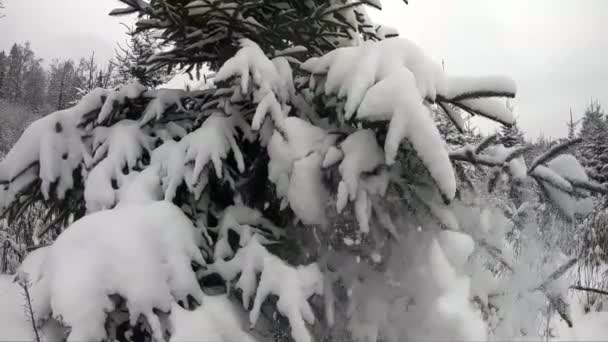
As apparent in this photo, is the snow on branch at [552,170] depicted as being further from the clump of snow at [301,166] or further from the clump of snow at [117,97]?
the clump of snow at [117,97]

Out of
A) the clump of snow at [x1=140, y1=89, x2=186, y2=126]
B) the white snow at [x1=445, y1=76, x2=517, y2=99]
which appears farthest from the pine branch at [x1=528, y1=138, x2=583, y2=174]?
the clump of snow at [x1=140, y1=89, x2=186, y2=126]

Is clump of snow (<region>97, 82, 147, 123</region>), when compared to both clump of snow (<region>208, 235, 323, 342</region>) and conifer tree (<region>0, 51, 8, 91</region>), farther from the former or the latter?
conifer tree (<region>0, 51, 8, 91</region>)

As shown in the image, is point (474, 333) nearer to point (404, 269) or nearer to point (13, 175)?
point (404, 269)

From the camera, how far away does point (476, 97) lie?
1.72m

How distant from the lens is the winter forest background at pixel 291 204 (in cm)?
146

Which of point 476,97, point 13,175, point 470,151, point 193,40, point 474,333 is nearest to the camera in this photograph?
point 474,333

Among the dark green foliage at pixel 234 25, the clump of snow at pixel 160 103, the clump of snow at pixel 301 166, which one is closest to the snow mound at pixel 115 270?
the clump of snow at pixel 301 166

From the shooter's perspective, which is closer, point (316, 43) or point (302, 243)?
point (302, 243)

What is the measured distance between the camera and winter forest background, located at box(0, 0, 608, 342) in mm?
1456

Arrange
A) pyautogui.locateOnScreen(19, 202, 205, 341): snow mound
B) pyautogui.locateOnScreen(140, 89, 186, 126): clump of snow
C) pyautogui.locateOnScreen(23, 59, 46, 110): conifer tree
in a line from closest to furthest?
1. pyautogui.locateOnScreen(19, 202, 205, 341): snow mound
2. pyautogui.locateOnScreen(140, 89, 186, 126): clump of snow
3. pyautogui.locateOnScreen(23, 59, 46, 110): conifer tree

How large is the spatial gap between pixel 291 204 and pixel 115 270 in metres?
0.67

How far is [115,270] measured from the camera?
140cm

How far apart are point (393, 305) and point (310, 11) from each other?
171 cm

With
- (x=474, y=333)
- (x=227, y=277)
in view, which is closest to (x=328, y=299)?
(x=227, y=277)
